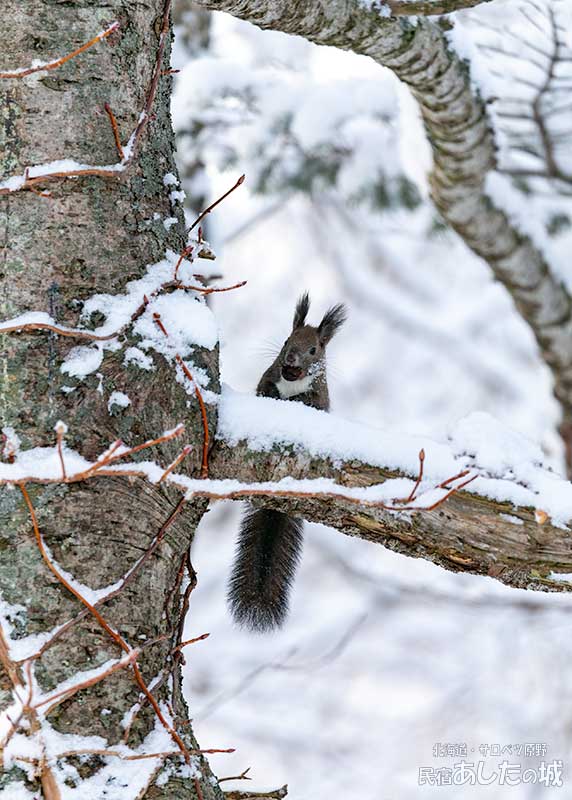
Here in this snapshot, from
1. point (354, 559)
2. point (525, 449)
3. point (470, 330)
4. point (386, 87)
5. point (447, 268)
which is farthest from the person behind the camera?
point (447, 268)

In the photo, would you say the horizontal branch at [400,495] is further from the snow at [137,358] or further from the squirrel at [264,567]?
the squirrel at [264,567]

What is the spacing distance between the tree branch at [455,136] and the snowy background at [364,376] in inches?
3.6

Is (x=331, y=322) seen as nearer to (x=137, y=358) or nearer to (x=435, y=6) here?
(x=435, y=6)

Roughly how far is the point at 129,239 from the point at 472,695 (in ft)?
17.0

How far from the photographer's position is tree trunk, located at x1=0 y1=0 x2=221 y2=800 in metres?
1.17

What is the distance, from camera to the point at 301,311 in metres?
2.22

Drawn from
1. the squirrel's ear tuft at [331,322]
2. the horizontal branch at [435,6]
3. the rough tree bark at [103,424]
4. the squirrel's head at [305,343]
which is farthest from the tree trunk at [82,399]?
the squirrel's ear tuft at [331,322]

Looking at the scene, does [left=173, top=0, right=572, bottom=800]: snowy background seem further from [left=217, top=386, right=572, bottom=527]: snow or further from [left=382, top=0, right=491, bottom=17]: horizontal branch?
[left=382, top=0, right=491, bottom=17]: horizontal branch

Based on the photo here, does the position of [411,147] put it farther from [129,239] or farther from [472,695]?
[472,695]

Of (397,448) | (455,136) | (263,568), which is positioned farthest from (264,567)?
(455,136)

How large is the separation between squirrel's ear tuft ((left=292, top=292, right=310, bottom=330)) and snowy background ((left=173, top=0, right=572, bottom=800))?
0.16m

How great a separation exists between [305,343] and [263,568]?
24.9 inches

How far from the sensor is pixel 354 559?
691 cm

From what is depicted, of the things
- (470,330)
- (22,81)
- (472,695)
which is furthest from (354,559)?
(22,81)
